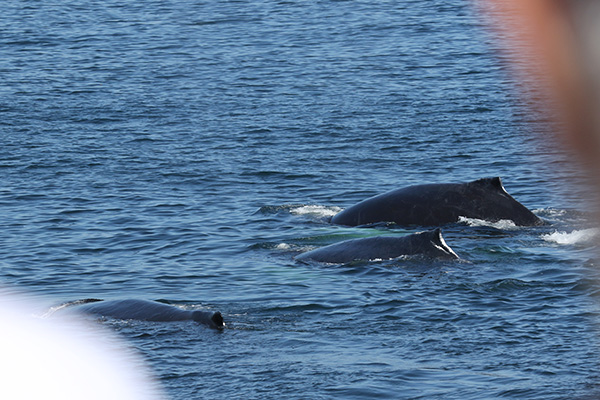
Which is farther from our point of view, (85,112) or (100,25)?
(100,25)

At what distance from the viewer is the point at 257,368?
1292cm

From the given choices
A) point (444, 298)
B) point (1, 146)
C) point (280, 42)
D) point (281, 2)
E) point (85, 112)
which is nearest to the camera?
point (444, 298)

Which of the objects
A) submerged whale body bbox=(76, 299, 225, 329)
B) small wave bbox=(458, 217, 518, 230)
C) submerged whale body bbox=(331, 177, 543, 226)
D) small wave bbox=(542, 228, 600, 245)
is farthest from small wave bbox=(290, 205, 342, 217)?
submerged whale body bbox=(76, 299, 225, 329)

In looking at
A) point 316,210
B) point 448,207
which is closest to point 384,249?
point 448,207

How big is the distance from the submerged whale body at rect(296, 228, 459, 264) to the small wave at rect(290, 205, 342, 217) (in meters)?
3.93

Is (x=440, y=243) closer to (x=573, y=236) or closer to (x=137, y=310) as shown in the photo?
(x=573, y=236)

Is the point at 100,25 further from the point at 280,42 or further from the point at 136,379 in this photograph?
the point at 136,379

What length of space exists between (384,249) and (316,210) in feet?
17.3

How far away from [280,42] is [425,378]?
39.5m

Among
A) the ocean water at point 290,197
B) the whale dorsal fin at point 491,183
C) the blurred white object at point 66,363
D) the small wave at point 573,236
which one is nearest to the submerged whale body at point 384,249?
the ocean water at point 290,197

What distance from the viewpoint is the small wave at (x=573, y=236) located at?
1989cm

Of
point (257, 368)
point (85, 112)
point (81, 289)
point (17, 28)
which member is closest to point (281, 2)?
point (17, 28)

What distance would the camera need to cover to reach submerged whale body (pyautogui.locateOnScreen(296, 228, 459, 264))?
59.6 feet

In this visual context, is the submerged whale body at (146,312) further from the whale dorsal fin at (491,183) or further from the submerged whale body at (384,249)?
the whale dorsal fin at (491,183)
